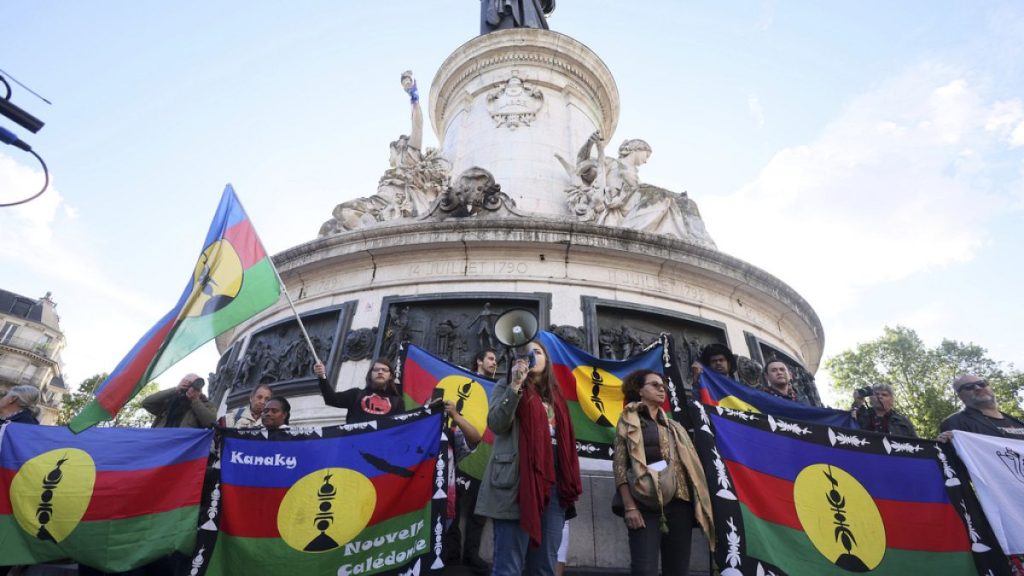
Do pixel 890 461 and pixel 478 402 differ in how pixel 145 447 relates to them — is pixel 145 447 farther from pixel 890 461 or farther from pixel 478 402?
pixel 890 461

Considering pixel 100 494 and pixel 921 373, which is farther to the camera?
pixel 921 373

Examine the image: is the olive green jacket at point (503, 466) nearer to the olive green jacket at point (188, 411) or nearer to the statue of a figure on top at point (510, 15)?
the olive green jacket at point (188, 411)

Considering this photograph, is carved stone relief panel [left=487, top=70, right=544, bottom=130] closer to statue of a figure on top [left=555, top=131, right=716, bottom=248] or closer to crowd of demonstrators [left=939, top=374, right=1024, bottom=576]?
statue of a figure on top [left=555, top=131, right=716, bottom=248]

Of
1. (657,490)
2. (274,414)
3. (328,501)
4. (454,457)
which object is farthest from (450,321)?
(657,490)

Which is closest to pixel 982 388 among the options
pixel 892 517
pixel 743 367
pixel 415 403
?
pixel 892 517

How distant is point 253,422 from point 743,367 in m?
6.79

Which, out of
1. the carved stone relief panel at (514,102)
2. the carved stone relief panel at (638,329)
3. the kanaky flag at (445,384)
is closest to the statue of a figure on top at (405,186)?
the carved stone relief panel at (514,102)

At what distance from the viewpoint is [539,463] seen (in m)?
3.47

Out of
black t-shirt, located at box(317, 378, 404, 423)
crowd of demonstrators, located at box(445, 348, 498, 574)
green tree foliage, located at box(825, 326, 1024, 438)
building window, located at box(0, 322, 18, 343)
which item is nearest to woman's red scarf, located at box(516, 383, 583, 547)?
crowd of demonstrators, located at box(445, 348, 498, 574)

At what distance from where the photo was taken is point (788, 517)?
4.29 m

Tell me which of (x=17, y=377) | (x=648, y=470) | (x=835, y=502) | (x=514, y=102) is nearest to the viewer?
(x=648, y=470)

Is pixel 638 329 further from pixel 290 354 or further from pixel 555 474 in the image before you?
pixel 290 354

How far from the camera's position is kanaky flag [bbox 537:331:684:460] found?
18.2 feet

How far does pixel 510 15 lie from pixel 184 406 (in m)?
16.5
